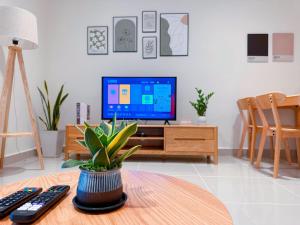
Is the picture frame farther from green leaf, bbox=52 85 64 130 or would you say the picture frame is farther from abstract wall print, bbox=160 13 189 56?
green leaf, bbox=52 85 64 130

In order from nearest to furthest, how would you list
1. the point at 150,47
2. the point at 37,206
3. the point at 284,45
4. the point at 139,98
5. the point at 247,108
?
1. the point at 37,206
2. the point at 247,108
3. the point at 139,98
4. the point at 284,45
5. the point at 150,47

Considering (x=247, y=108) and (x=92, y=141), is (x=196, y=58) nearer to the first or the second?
(x=247, y=108)

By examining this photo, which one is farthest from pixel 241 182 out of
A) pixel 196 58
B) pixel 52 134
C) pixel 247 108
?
pixel 52 134

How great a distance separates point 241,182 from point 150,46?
225cm

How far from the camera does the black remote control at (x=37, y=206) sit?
45 cm

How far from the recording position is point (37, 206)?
0.50 m

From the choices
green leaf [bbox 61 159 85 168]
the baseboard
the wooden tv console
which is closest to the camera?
green leaf [bbox 61 159 85 168]

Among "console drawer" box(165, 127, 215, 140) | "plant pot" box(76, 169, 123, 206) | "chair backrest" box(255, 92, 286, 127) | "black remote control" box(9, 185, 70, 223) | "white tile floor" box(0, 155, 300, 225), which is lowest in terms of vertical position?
"white tile floor" box(0, 155, 300, 225)

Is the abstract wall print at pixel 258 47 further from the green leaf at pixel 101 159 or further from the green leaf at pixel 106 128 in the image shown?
the green leaf at pixel 101 159

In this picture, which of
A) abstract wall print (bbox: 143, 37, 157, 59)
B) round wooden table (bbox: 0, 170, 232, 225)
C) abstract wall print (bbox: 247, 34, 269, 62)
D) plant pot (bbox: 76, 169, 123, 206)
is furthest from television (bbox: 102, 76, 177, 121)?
plant pot (bbox: 76, 169, 123, 206)

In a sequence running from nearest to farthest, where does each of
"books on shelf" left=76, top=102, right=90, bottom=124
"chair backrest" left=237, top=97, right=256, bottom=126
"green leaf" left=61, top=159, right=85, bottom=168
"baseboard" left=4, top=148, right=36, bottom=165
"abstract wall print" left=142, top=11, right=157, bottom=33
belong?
"green leaf" left=61, top=159, right=85, bottom=168 → "baseboard" left=4, top=148, right=36, bottom=165 → "chair backrest" left=237, top=97, right=256, bottom=126 → "books on shelf" left=76, top=102, right=90, bottom=124 → "abstract wall print" left=142, top=11, right=157, bottom=33

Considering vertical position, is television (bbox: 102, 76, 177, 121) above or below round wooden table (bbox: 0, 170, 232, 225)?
above

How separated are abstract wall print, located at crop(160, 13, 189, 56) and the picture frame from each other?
0.11 m

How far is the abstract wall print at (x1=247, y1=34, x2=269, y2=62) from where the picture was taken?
3.11 metres
